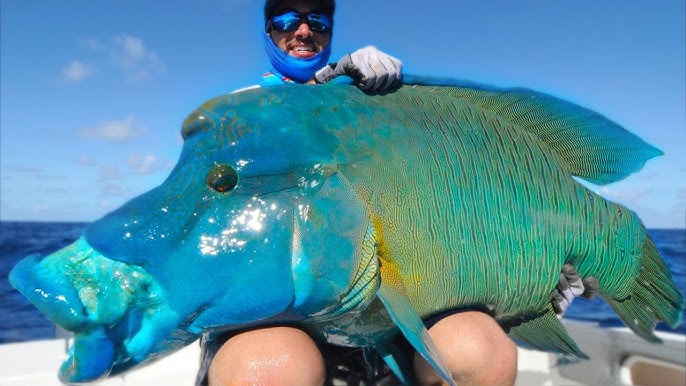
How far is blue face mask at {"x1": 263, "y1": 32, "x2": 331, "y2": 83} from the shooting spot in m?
2.73

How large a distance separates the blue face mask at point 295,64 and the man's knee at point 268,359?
1390 mm

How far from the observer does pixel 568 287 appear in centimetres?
223

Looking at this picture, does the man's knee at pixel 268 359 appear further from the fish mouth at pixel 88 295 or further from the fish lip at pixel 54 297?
the fish lip at pixel 54 297

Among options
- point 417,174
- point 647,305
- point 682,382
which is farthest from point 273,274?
point 682,382

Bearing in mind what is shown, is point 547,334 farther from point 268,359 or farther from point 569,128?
point 268,359

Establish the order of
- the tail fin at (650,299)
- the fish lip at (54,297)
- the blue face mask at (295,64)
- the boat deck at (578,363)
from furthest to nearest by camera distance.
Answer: the boat deck at (578,363) → the blue face mask at (295,64) → the tail fin at (650,299) → the fish lip at (54,297)

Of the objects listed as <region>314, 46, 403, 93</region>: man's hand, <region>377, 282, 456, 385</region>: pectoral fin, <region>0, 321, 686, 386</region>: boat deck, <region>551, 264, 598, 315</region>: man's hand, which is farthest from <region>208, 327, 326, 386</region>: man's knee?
<region>0, 321, 686, 386</region>: boat deck

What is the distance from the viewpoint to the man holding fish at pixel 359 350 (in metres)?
1.73

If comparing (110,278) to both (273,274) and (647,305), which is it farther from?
(647,305)

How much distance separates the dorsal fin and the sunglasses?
2.96ft

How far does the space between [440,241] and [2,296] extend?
1248 cm

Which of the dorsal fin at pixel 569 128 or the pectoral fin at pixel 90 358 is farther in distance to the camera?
the dorsal fin at pixel 569 128

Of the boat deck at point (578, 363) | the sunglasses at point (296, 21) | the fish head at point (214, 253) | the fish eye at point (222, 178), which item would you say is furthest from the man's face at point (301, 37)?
the boat deck at point (578, 363)

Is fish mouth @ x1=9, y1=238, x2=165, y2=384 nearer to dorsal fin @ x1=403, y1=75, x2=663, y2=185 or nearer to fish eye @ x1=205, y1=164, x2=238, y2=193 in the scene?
fish eye @ x1=205, y1=164, x2=238, y2=193
